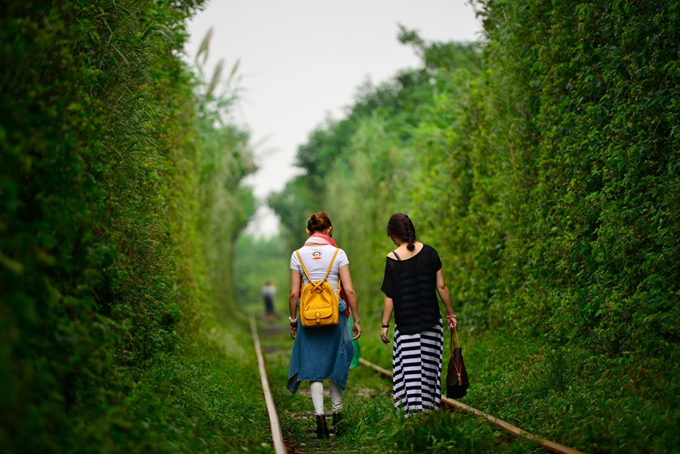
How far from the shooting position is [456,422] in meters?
6.40

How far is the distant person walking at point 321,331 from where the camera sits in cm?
746

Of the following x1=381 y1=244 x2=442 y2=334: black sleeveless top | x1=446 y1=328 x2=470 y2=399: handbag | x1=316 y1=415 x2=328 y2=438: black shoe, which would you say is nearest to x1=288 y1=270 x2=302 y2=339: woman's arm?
x1=316 y1=415 x2=328 y2=438: black shoe

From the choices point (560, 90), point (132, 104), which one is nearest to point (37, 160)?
point (132, 104)

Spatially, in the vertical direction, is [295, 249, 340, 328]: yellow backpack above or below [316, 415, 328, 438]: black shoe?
above

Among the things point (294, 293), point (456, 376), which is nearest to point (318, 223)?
point (294, 293)

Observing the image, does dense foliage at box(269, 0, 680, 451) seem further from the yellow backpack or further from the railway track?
the yellow backpack

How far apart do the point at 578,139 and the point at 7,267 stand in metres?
6.93

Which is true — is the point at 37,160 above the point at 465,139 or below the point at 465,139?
below

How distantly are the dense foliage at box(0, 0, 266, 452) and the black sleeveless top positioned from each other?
1822 millimetres

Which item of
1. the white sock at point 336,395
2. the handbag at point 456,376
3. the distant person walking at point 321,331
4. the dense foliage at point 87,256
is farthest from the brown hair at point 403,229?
the dense foliage at point 87,256

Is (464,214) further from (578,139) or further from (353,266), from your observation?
(353,266)

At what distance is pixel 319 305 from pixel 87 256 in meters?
2.53

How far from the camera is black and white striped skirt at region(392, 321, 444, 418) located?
6.92 meters

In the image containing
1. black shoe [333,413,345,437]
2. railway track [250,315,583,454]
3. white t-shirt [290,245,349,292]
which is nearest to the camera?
railway track [250,315,583,454]
